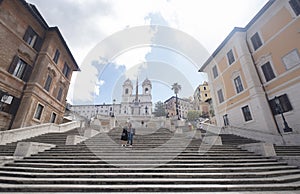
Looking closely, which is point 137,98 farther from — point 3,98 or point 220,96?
point 3,98

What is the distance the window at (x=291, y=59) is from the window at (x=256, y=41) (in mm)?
3395

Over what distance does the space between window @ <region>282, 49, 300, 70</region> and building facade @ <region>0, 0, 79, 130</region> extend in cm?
2387

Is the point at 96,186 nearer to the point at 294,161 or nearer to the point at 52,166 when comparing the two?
the point at 52,166

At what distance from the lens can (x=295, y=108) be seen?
11039mm

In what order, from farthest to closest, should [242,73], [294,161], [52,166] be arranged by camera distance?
[242,73]
[294,161]
[52,166]

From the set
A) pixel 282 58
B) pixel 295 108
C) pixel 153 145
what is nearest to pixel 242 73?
pixel 282 58

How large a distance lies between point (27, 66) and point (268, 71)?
24.9 meters

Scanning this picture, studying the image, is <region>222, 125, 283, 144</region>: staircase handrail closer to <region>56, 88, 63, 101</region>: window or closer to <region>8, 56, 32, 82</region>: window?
<region>56, 88, 63, 101</region>: window

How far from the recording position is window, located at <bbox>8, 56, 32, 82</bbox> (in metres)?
12.8

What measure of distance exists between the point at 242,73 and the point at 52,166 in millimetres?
18561

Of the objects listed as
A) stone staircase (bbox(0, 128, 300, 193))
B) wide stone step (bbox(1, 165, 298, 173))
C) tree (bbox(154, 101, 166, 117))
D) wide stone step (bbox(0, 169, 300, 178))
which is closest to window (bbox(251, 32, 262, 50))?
stone staircase (bbox(0, 128, 300, 193))

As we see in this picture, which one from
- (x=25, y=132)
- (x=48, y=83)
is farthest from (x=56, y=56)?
(x=25, y=132)

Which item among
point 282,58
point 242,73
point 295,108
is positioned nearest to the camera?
point 295,108

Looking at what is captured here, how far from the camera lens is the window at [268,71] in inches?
531
